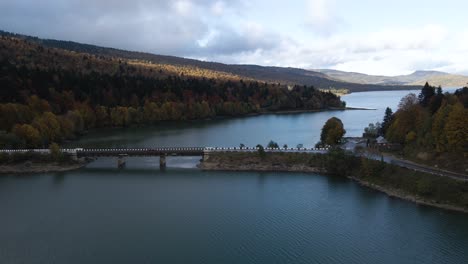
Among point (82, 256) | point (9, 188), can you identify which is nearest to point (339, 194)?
point (82, 256)

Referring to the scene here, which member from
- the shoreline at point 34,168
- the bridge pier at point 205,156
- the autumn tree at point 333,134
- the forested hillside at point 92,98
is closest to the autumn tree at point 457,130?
the autumn tree at point 333,134

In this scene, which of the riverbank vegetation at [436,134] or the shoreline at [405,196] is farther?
the riverbank vegetation at [436,134]

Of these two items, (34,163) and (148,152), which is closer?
(34,163)

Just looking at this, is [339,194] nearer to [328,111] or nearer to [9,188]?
[9,188]

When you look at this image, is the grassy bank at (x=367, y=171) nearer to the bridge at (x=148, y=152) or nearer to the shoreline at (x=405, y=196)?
the shoreline at (x=405, y=196)

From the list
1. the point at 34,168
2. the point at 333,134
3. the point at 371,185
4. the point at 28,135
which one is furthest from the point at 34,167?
the point at 371,185

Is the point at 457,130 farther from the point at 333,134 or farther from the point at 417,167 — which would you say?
the point at 333,134
